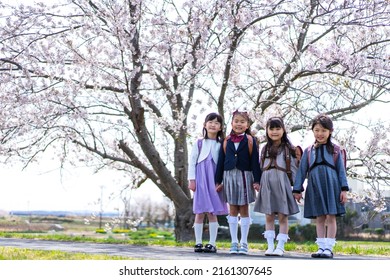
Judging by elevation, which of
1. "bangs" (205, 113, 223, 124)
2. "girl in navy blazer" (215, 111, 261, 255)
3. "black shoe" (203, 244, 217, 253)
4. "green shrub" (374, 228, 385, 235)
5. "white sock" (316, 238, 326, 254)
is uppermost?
"bangs" (205, 113, 223, 124)

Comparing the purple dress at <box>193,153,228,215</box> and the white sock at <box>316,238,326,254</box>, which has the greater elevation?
the purple dress at <box>193,153,228,215</box>

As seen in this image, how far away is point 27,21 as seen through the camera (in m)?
9.35

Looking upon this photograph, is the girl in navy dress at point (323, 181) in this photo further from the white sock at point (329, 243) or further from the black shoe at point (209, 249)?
the black shoe at point (209, 249)

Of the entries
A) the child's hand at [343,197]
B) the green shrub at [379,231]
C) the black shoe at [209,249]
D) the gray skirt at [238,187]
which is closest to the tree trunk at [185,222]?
the black shoe at [209,249]

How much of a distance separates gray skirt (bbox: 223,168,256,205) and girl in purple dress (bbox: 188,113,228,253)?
213 millimetres

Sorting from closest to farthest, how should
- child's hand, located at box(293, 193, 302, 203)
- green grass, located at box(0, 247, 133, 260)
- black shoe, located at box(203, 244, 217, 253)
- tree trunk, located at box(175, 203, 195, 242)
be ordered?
green grass, located at box(0, 247, 133, 260) → child's hand, located at box(293, 193, 302, 203) → black shoe, located at box(203, 244, 217, 253) → tree trunk, located at box(175, 203, 195, 242)

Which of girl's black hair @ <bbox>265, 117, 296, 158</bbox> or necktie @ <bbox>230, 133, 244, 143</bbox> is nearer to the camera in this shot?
girl's black hair @ <bbox>265, 117, 296, 158</bbox>

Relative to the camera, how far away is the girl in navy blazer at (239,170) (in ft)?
20.0

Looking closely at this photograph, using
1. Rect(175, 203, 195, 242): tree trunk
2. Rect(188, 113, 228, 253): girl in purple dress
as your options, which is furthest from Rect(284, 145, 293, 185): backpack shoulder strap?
Rect(175, 203, 195, 242): tree trunk

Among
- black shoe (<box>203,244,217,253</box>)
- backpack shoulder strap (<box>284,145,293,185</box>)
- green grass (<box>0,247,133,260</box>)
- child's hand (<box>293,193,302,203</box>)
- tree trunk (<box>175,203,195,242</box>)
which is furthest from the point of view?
tree trunk (<box>175,203,195,242</box>)

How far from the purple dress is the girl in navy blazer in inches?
4.1

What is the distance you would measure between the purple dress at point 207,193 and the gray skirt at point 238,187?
0.19 meters

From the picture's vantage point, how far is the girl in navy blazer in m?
6.09

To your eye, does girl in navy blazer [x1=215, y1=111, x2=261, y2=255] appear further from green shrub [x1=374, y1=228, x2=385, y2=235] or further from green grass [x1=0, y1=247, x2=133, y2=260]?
green shrub [x1=374, y1=228, x2=385, y2=235]
